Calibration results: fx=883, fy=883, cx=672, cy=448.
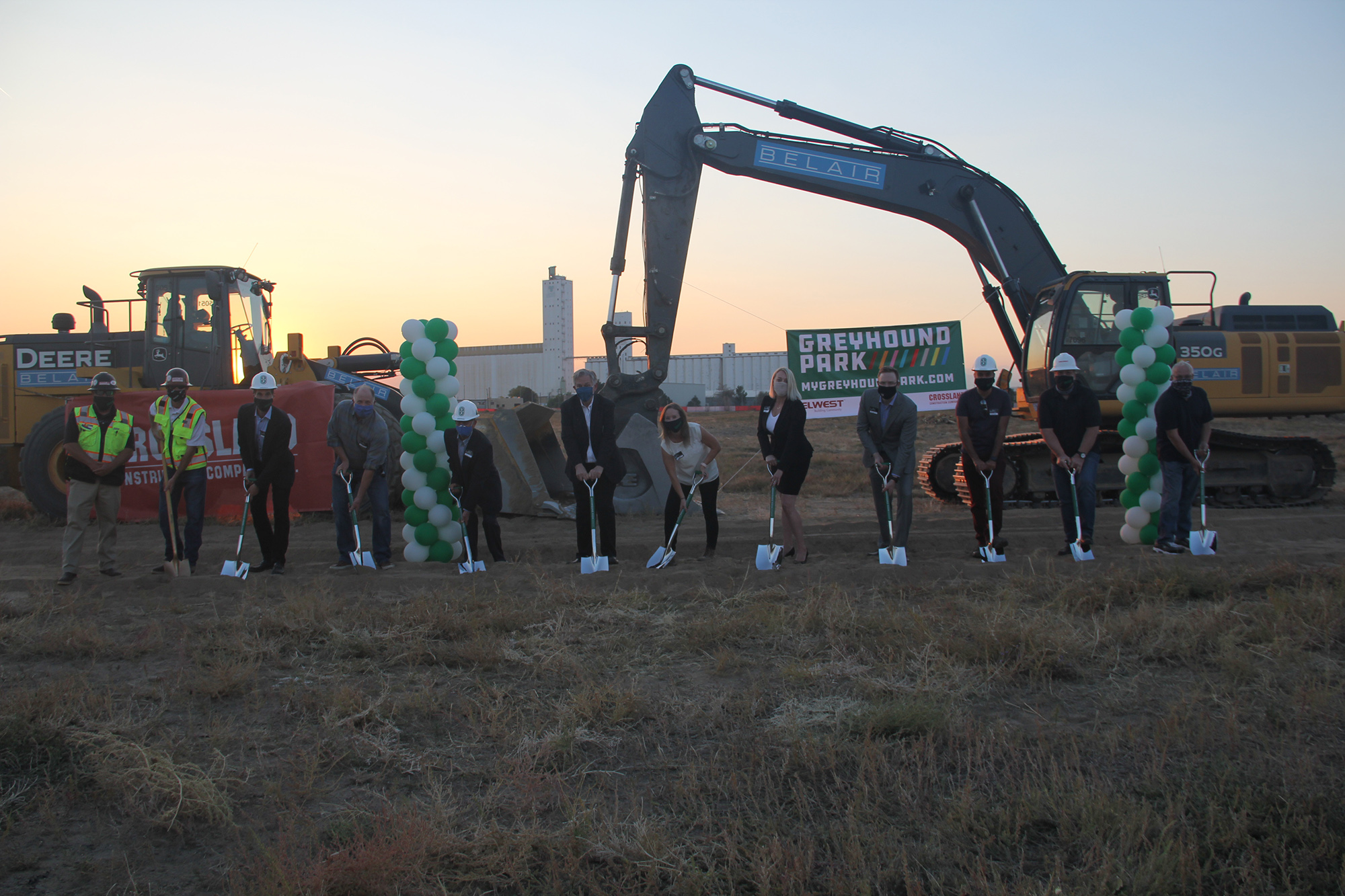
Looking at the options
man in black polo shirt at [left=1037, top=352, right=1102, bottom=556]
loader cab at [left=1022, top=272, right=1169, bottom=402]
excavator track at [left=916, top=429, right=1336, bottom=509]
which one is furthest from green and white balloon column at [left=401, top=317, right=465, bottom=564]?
loader cab at [left=1022, top=272, right=1169, bottom=402]

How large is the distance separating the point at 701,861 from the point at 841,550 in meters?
5.91

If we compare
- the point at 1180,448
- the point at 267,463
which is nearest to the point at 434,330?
the point at 267,463

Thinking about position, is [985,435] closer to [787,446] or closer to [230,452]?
[787,446]

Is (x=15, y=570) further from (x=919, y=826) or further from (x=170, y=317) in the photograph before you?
(x=919, y=826)

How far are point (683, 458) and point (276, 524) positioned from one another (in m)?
3.68

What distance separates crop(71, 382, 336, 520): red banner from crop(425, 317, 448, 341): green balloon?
338 cm

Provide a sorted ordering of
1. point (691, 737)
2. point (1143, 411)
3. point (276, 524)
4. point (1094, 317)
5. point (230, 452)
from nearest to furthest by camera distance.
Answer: point (691, 737), point (276, 524), point (1143, 411), point (1094, 317), point (230, 452)

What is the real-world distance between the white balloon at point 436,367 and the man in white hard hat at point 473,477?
15.0 inches

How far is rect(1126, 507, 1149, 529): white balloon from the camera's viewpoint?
808 centimetres

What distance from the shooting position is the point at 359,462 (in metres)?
7.82

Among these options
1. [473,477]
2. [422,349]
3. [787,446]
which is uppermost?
[422,349]

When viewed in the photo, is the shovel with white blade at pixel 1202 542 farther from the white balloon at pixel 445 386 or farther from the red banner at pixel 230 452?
the red banner at pixel 230 452

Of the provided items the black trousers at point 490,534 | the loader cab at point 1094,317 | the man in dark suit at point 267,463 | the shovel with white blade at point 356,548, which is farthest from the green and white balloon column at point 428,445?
the loader cab at point 1094,317

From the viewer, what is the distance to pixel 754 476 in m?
15.1
